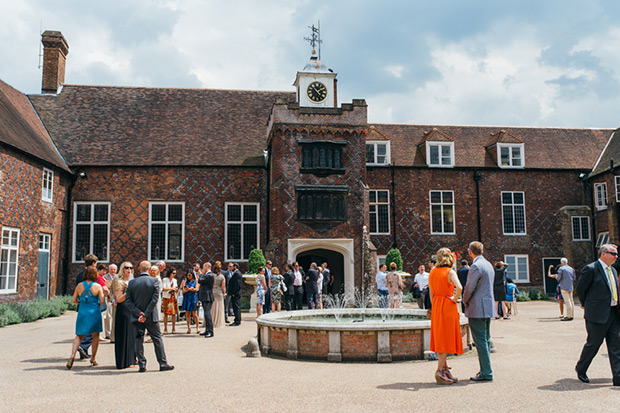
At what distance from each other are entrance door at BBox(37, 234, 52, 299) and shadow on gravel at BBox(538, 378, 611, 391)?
20.5m

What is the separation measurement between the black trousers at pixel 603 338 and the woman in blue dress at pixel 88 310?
297 inches

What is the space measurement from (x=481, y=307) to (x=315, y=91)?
17.9m

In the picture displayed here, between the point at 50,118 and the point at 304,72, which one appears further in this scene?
the point at 50,118

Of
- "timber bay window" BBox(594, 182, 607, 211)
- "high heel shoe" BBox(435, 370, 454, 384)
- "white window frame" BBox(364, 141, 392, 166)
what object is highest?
"white window frame" BBox(364, 141, 392, 166)

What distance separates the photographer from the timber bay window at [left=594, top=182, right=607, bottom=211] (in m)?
27.0

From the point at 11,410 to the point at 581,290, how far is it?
7532 millimetres

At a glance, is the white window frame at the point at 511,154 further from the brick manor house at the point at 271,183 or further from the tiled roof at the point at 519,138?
the tiled roof at the point at 519,138

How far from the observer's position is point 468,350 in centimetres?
1030

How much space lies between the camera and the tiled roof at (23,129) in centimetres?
1997

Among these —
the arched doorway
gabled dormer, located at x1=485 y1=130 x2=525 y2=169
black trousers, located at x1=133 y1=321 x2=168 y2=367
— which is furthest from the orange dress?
gabled dormer, located at x1=485 y1=130 x2=525 y2=169

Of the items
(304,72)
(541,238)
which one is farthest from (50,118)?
(541,238)

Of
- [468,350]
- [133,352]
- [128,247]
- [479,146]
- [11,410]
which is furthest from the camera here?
[479,146]

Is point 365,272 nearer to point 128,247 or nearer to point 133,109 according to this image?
point 128,247

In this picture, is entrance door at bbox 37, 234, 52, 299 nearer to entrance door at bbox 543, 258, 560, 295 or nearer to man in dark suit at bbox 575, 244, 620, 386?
man in dark suit at bbox 575, 244, 620, 386
